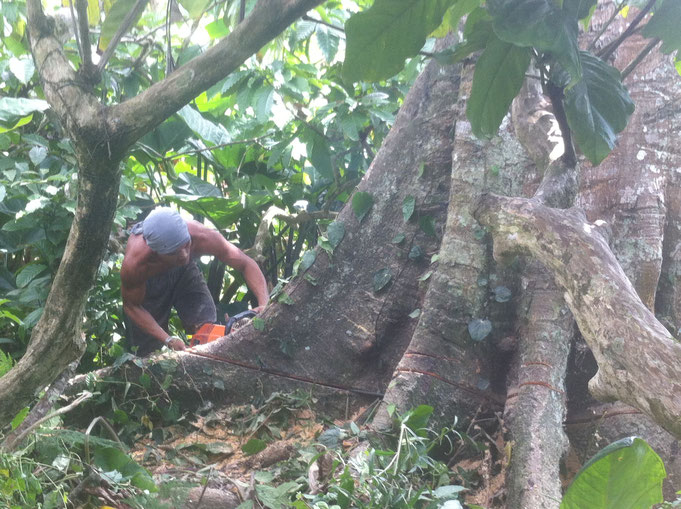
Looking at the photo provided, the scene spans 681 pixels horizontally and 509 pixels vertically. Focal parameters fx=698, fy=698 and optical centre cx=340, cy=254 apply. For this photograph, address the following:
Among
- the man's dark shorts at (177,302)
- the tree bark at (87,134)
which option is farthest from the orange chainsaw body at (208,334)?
the tree bark at (87,134)

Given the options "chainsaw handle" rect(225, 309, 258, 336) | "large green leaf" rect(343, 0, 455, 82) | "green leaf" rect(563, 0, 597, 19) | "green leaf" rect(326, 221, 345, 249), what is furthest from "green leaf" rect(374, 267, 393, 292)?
"green leaf" rect(563, 0, 597, 19)

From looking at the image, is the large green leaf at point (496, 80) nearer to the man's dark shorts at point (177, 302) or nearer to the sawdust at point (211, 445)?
the sawdust at point (211, 445)

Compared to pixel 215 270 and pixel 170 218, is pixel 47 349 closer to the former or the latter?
pixel 170 218

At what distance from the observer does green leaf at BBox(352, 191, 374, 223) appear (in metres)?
3.44

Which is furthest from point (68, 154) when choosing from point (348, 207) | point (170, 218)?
point (348, 207)

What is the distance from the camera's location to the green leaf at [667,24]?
1.86 metres

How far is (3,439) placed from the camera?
2.10m

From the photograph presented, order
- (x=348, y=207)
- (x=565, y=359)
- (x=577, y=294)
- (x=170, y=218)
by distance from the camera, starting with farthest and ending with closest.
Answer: (x=170, y=218) → (x=348, y=207) → (x=565, y=359) → (x=577, y=294)

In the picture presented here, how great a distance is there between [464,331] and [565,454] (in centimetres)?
61

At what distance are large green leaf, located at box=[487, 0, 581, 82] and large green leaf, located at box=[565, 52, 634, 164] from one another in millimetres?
→ 230

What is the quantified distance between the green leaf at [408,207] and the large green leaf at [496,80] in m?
1.38

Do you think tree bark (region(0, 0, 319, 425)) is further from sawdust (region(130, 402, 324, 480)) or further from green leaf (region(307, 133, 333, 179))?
green leaf (region(307, 133, 333, 179))

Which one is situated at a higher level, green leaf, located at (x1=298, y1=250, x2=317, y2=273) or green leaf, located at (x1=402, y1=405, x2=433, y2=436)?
green leaf, located at (x1=298, y1=250, x2=317, y2=273)

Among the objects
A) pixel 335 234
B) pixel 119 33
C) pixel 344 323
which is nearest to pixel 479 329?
pixel 344 323
